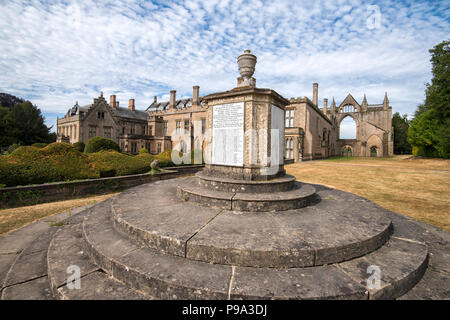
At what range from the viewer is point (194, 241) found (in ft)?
8.55

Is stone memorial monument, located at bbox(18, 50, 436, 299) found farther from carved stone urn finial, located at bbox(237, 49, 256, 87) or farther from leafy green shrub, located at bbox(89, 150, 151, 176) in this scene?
leafy green shrub, located at bbox(89, 150, 151, 176)

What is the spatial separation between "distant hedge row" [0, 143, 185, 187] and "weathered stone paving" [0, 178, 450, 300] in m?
4.15

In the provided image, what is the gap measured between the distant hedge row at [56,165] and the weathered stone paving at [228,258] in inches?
163

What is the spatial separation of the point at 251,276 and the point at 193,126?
37304 millimetres

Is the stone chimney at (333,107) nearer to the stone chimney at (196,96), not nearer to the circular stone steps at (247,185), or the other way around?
the stone chimney at (196,96)

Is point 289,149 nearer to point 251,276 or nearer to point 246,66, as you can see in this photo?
point 246,66

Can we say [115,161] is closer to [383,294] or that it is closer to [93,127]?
[383,294]

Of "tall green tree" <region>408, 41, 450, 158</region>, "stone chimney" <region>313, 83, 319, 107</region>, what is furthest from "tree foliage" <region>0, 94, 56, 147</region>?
"tall green tree" <region>408, 41, 450, 158</region>

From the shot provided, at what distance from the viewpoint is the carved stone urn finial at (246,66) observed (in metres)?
5.45

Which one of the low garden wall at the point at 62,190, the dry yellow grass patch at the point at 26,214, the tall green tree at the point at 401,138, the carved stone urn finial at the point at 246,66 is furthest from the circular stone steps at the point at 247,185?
the tall green tree at the point at 401,138

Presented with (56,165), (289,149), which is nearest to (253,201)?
(56,165)
